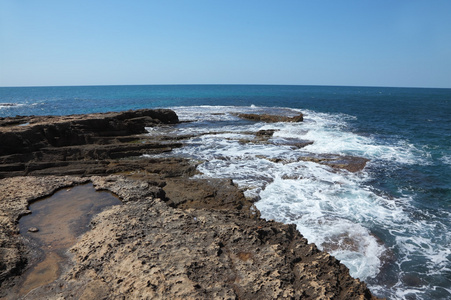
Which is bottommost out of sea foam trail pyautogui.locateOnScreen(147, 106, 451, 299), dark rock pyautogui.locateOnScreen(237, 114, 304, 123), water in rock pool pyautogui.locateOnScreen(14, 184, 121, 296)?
sea foam trail pyautogui.locateOnScreen(147, 106, 451, 299)

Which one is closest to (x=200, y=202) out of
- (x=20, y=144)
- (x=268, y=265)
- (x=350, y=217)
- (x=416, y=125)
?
(x=268, y=265)

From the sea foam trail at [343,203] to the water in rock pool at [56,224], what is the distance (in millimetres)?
5432

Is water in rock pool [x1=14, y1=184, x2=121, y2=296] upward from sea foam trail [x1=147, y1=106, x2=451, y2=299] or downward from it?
upward

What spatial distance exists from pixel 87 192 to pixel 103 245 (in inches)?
161

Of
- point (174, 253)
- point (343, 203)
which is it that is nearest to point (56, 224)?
point (174, 253)

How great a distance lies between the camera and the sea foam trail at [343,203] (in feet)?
25.4

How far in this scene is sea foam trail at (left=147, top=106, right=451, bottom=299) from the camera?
25.4 feet

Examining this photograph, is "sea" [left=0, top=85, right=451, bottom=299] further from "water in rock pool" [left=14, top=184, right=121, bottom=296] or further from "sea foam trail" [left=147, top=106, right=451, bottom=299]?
"water in rock pool" [left=14, top=184, right=121, bottom=296]

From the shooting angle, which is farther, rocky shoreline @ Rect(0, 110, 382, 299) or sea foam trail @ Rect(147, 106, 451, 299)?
sea foam trail @ Rect(147, 106, 451, 299)

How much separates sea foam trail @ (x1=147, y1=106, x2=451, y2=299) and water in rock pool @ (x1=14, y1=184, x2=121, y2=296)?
543 cm

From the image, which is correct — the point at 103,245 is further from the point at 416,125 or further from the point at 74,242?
the point at 416,125

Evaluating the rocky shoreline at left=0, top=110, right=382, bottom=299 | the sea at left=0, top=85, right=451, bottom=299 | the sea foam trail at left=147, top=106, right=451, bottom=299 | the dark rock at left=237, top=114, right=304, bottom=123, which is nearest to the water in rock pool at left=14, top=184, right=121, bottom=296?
the rocky shoreline at left=0, top=110, right=382, bottom=299

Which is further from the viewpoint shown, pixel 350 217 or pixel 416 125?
pixel 416 125

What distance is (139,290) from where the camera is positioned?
4.38 m
